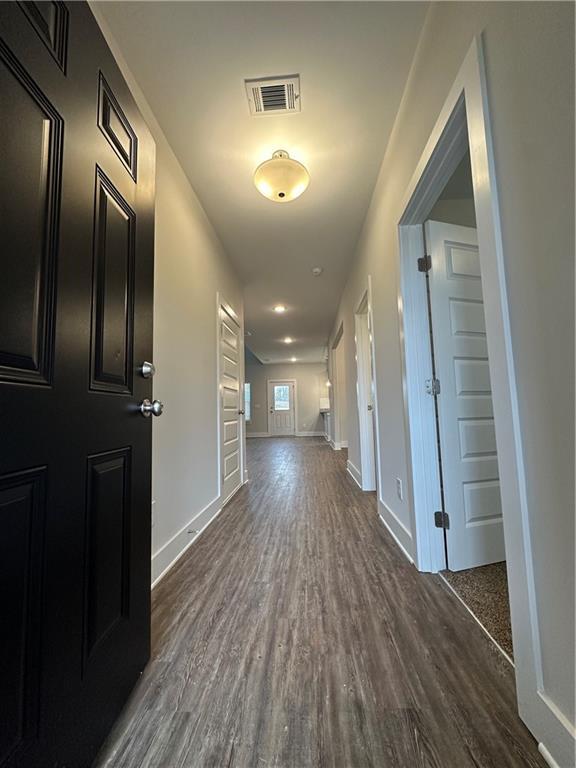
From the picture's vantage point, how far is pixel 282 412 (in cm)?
1119

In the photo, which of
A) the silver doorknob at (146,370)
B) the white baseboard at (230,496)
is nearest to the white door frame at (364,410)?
the white baseboard at (230,496)

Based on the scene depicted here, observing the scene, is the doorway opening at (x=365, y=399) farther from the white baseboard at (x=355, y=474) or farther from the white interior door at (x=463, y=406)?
the white interior door at (x=463, y=406)

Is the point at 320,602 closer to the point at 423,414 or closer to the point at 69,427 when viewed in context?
the point at 423,414

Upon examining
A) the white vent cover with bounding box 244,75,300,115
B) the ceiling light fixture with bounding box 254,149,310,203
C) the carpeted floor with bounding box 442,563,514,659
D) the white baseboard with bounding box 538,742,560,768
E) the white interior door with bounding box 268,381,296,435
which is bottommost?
the carpeted floor with bounding box 442,563,514,659

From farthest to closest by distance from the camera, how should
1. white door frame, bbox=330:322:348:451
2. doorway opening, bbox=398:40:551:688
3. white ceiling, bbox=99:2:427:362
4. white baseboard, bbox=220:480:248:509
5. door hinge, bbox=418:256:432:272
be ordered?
white door frame, bbox=330:322:348:451 < white baseboard, bbox=220:480:248:509 < door hinge, bbox=418:256:432:272 < doorway opening, bbox=398:40:551:688 < white ceiling, bbox=99:2:427:362

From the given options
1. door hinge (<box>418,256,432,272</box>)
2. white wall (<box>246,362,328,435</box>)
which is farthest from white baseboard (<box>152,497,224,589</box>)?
white wall (<box>246,362,328,435</box>)

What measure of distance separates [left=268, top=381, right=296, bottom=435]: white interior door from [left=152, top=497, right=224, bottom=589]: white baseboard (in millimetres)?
8472

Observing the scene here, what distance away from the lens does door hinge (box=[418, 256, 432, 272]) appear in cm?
180

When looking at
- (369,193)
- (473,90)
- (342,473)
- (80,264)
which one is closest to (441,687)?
(80,264)

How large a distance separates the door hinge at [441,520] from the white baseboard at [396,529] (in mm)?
224

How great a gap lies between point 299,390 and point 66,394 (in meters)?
10.5

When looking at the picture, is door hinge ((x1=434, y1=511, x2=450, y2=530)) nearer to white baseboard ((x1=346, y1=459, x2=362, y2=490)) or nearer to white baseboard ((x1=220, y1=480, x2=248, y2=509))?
white baseboard ((x1=220, y1=480, x2=248, y2=509))

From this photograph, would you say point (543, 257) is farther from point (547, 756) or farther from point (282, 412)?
point (282, 412)

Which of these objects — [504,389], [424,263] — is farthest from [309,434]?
[504,389]
